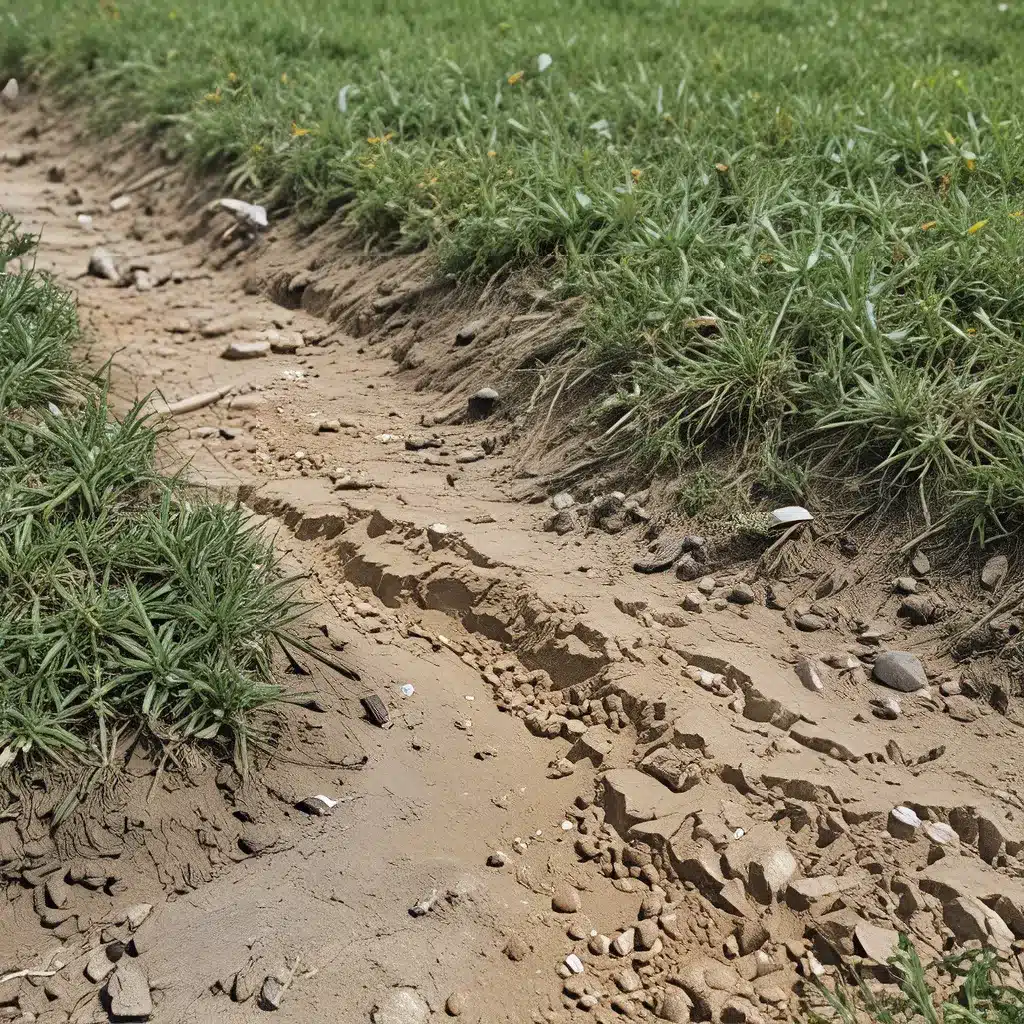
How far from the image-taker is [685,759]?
117 inches

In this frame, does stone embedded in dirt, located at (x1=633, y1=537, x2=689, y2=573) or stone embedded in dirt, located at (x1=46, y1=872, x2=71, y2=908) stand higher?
stone embedded in dirt, located at (x1=46, y1=872, x2=71, y2=908)

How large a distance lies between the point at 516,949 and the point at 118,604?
4.28ft

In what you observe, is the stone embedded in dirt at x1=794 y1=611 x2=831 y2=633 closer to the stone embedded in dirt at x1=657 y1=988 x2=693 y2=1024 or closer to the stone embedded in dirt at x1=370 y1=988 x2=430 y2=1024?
the stone embedded in dirt at x1=657 y1=988 x2=693 y2=1024

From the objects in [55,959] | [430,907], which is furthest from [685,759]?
[55,959]

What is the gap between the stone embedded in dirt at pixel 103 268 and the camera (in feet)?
18.6

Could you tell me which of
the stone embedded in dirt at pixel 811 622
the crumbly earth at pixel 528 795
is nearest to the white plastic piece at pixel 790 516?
the crumbly earth at pixel 528 795

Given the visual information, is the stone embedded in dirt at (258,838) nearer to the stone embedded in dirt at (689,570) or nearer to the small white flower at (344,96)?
the stone embedded in dirt at (689,570)

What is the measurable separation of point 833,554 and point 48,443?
2.26 m

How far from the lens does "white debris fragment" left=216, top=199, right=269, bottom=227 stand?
18.6ft

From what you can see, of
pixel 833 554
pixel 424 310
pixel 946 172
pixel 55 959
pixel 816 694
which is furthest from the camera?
pixel 424 310

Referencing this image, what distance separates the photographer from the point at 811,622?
133 inches

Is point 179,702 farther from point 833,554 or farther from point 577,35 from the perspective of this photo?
point 577,35

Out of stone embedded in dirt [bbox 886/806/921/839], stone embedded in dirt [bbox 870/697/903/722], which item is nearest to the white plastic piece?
stone embedded in dirt [bbox 870/697/903/722]

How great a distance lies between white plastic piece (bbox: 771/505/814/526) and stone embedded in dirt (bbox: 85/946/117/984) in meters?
2.04
